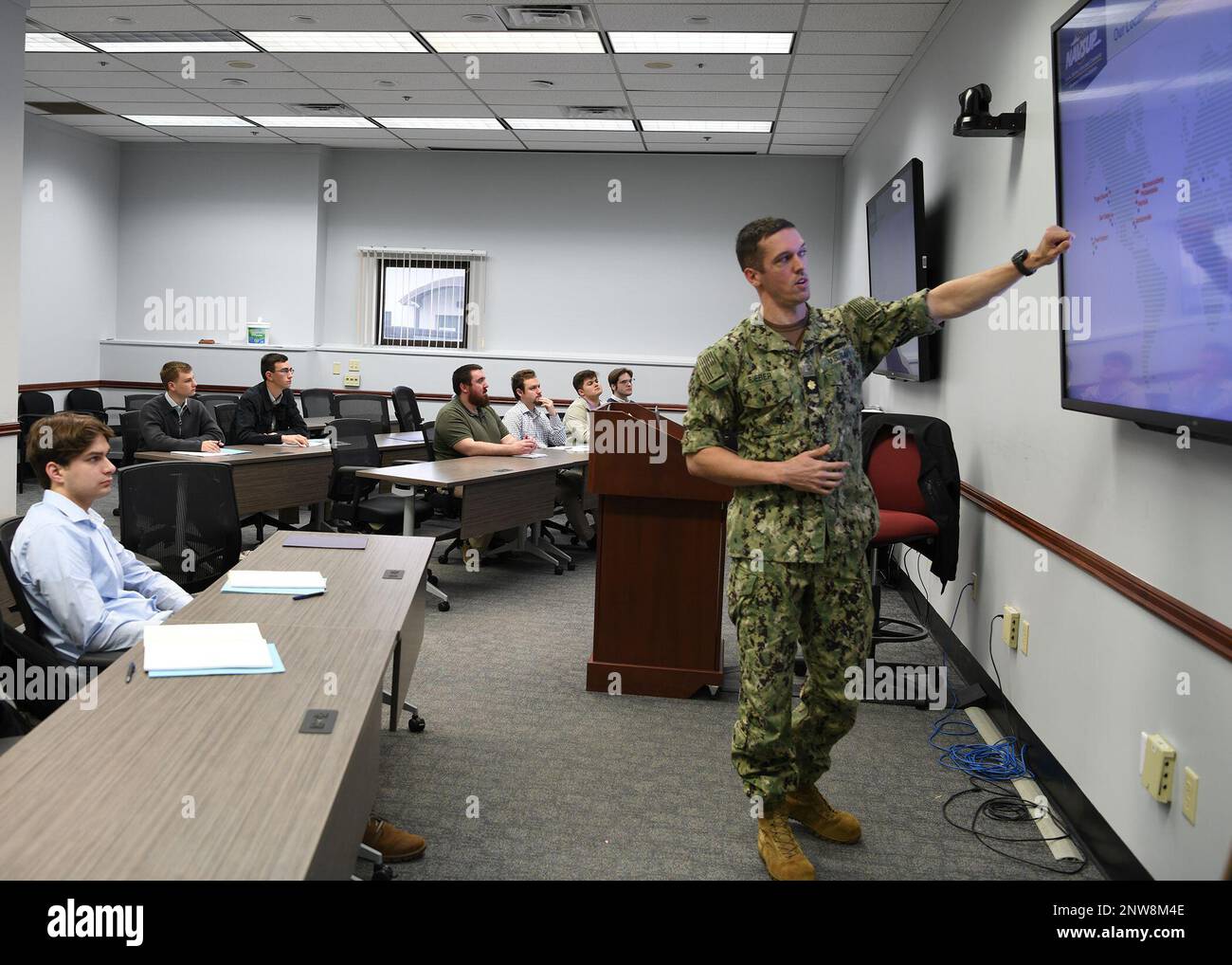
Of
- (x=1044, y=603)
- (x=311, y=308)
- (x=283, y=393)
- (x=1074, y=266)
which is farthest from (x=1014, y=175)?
(x=311, y=308)

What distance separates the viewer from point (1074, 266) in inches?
108

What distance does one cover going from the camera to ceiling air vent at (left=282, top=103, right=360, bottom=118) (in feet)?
27.3

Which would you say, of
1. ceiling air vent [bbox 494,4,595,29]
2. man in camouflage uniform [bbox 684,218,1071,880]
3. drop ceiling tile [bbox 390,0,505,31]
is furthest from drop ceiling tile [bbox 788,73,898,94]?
man in camouflage uniform [bbox 684,218,1071,880]

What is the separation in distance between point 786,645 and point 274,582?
4.48 feet

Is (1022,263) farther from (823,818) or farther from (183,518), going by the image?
(183,518)

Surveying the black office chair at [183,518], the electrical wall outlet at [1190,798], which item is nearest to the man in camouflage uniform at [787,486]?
the electrical wall outlet at [1190,798]

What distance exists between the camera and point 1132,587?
259cm

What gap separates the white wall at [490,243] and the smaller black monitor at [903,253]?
337 cm

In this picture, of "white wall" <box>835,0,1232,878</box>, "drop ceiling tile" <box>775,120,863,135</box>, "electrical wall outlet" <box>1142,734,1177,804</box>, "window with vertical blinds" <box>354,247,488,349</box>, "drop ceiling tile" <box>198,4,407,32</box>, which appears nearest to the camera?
"white wall" <box>835,0,1232,878</box>

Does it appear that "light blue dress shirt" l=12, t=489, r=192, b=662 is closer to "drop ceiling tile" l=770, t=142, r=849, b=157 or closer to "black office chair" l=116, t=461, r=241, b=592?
"black office chair" l=116, t=461, r=241, b=592

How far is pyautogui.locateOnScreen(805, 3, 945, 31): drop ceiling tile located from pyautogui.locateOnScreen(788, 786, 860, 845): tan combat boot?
14.0 feet

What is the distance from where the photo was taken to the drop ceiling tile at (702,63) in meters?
6.53

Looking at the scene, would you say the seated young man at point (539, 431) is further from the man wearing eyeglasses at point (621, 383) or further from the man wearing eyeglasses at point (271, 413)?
the man wearing eyeglasses at point (271, 413)

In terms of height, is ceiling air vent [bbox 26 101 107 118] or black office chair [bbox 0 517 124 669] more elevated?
ceiling air vent [bbox 26 101 107 118]
